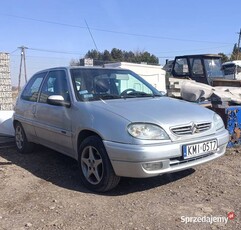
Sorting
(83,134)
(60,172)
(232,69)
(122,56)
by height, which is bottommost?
(60,172)

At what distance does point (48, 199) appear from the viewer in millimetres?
3881

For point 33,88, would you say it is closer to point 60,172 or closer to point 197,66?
point 60,172

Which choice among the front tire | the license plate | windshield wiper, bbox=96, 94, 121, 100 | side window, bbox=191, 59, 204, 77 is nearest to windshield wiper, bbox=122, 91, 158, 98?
windshield wiper, bbox=96, 94, 121, 100

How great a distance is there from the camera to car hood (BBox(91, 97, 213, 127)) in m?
3.74

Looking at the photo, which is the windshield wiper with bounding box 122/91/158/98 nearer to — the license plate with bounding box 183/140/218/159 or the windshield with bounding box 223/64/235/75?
the license plate with bounding box 183/140/218/159

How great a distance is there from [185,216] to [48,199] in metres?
1.61

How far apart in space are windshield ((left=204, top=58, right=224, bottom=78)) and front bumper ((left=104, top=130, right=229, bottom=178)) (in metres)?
8.37

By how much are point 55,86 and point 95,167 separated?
62.3 inches

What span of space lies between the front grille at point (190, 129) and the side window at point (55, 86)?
1.64 meters

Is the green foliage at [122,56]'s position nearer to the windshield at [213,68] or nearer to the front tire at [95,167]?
the windshield at [213,68]

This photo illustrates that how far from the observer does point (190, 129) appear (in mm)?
3818

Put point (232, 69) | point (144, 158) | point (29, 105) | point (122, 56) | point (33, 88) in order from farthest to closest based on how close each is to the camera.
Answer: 1. point (122, 56)
2. point (232, 69)
3. point (33, 88)
4. point (29, 105)
5. point (144, 158)

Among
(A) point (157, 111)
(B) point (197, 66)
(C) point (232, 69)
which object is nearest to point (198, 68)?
(B) point (197, 66)

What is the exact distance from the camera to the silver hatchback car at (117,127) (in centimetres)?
362
